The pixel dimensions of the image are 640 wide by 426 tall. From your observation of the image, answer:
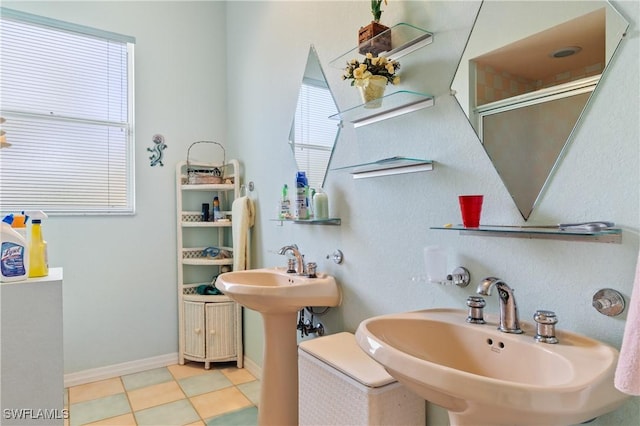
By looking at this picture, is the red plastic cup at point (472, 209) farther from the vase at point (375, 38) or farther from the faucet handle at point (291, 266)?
the faucet handle at point (291, 266)

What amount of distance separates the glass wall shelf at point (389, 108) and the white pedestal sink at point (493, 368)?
77cm

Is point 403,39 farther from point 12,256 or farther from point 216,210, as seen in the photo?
point 216,210

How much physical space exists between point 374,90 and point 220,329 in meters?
2.12

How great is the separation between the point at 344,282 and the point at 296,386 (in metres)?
0.59

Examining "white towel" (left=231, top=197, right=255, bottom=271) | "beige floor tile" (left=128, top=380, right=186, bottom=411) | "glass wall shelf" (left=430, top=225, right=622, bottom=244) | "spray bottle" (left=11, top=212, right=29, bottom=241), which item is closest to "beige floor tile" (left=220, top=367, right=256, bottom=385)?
"beige floor tile" (left=128, top=380, right=186, bottom=411)

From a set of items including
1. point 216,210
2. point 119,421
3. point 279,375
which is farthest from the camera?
point 216,210

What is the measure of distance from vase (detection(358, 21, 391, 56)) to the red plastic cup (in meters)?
0.76

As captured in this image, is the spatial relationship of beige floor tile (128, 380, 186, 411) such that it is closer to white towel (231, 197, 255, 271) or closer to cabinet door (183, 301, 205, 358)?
cabinet door (183, 301, 205, 358)

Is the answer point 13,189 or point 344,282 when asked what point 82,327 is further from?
point 344,282

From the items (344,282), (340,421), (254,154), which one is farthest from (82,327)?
(340,421)

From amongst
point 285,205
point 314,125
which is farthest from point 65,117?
point 314,125

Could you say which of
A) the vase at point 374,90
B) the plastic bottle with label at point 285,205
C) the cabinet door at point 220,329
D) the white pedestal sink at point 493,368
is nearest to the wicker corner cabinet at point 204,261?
the cabinet door at point 220,329

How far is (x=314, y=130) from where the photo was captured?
A: 210cm

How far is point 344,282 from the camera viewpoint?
1.88 meters
